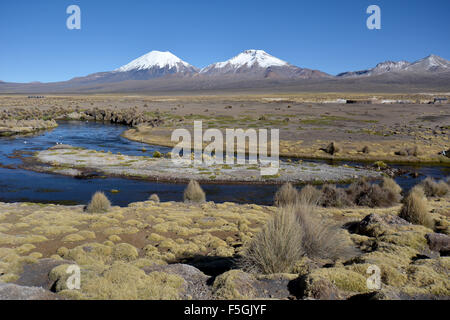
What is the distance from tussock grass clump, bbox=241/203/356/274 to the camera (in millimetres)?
7219

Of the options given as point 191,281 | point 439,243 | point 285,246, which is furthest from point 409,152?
point 191,281

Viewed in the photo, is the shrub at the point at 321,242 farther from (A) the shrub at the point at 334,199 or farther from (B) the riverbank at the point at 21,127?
(B) the riverbank at the point at 21,127

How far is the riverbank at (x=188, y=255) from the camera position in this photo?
598 centimetres

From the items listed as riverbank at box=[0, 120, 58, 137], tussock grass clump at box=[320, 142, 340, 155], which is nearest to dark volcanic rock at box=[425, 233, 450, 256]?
tussock grass clump at box=[320, 142, 340, 155]

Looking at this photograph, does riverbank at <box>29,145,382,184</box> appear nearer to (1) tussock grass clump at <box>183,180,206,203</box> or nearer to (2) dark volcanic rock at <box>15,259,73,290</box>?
(1) tussock grass clump at <box>183,180,206,203</box>

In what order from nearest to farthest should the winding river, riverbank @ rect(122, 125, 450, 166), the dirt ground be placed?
the winding river → riverbank @ rect(122, 125, 450, 166) → the dirt ground

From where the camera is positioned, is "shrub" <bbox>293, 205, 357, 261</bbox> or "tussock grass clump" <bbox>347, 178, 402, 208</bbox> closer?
"shrub" <bbox>293, 205, 357, 261</bbox>

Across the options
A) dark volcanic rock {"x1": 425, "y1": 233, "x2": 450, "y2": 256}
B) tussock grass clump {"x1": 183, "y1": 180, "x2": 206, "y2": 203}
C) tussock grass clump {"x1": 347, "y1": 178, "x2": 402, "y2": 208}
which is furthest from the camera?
tussock grass clump {"x1": 183, "y1": 180, "x2": 206, "y2": 203}

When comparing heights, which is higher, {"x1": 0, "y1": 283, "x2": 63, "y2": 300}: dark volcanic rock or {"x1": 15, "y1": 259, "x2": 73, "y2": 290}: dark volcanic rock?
{"x1": 0, "y1": 283, "x2": 63, "y2": 300}: dark volcanic rock

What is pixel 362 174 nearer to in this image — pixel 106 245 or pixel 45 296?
pixel 106 245

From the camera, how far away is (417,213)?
40.0 feet

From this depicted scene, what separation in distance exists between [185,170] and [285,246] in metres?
18.3

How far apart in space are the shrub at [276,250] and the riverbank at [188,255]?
1.14 feet
